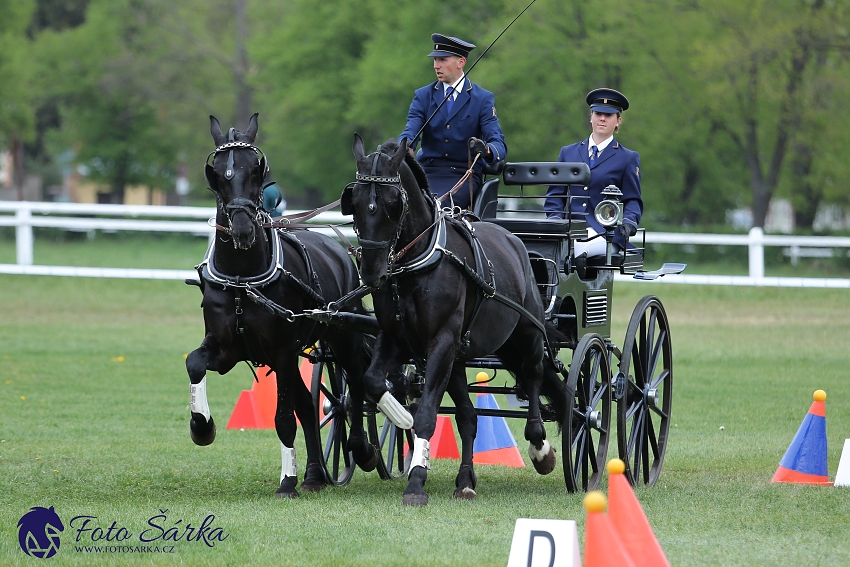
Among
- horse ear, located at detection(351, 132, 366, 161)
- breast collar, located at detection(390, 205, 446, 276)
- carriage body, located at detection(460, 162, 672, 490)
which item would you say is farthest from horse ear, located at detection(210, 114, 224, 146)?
carriage body, located at detection(460, 162, 672, 490)

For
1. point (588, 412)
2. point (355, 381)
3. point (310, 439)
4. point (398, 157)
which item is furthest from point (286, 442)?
point (398, 157)

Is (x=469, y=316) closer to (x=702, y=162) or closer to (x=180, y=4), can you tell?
(x=702, y=162)

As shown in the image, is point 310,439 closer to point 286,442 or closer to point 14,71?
point 286,442

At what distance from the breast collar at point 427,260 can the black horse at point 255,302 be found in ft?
2.07

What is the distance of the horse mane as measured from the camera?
666 cm

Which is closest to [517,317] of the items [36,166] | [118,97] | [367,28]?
[367,28]

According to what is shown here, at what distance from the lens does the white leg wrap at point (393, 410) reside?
666 cm

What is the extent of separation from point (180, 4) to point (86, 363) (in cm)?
3418

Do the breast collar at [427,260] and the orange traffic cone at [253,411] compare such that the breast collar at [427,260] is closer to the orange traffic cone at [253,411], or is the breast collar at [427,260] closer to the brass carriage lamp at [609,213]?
the brass carriage lamp at [609,213]

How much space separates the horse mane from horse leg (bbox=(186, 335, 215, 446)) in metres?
1.54

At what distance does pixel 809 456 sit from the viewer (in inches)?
319

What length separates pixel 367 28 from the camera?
3703 centimetres

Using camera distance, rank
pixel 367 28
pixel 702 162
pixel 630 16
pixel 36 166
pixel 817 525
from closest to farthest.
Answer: pixel 817 525 → pixel 630 16 → pixel 702 162 → pixel 367 28 → pixel 36 166

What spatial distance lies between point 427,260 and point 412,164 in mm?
551
